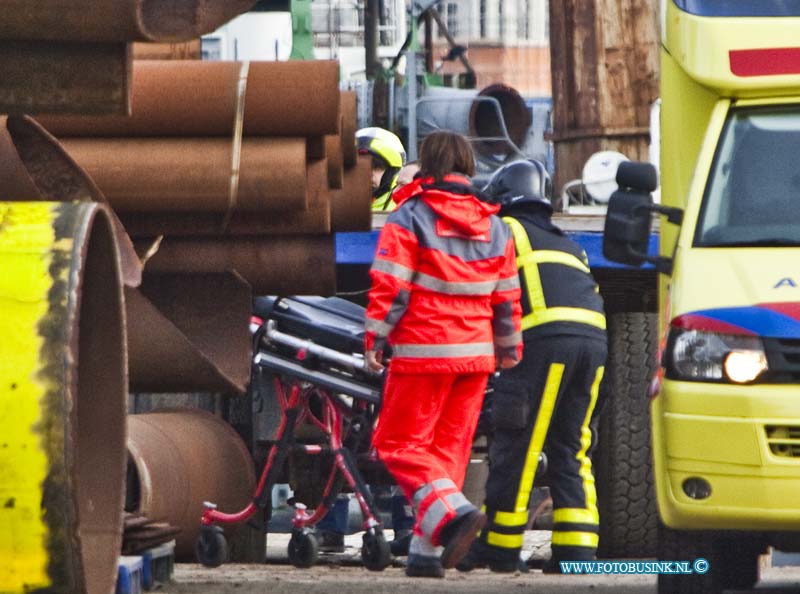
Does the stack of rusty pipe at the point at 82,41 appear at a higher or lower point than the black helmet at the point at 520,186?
higher

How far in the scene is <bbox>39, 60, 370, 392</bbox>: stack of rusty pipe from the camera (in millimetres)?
8453

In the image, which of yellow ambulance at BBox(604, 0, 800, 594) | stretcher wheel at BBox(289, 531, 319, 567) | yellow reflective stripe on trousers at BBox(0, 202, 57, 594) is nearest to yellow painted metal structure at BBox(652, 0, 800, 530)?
yellow ambulance at BBox(604, 0, 800, 594)

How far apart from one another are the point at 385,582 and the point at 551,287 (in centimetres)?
148

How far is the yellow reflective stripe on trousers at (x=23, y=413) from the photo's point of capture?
4.32 metres

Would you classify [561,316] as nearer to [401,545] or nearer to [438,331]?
[438,331]

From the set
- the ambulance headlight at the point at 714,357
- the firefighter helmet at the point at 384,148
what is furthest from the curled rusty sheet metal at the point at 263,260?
the firefighter helmet at the point at 384,148

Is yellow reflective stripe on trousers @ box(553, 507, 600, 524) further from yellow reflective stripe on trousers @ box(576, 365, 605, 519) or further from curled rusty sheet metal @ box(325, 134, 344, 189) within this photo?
curled rusty sheet metal @ box(325, 134, 344, 189)

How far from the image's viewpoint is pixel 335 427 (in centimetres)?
1081

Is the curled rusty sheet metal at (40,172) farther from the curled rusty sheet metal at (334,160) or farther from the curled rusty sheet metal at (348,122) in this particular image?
the curled rusty sheet metal at (348,122)

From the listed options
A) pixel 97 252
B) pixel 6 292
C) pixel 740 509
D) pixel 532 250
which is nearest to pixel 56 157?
pixel 97 252

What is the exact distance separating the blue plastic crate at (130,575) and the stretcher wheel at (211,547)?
2.15 metres

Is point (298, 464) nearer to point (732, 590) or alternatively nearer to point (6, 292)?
point (732, 590)

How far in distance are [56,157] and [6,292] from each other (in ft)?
6.80

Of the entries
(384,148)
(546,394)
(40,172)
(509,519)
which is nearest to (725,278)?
(546,394)
